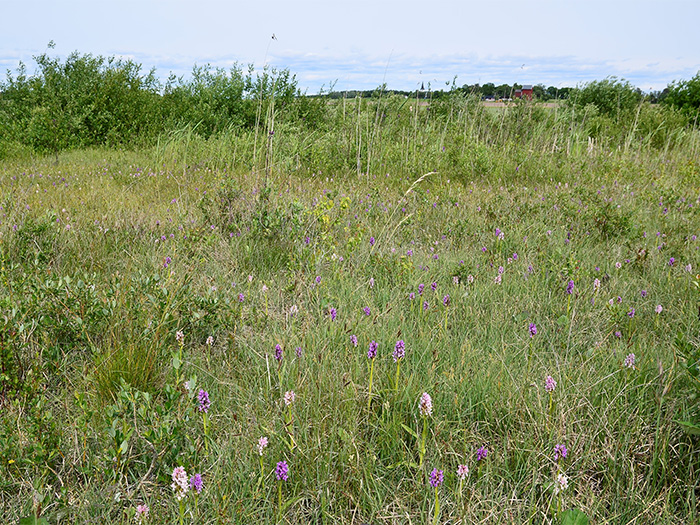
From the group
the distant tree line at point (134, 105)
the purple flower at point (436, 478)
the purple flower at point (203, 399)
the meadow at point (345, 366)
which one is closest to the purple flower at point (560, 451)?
the meadow at point (345, 366)

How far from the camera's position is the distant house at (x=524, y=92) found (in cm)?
1028

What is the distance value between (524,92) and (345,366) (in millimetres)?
9787

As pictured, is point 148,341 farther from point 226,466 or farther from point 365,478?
point 365,478

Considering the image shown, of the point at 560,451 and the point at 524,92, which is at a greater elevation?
the point at 524,92

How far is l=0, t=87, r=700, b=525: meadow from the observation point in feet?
5.39

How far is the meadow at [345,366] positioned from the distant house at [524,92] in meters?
6.09

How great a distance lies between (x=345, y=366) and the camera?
2176 mm

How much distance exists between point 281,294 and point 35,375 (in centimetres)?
130

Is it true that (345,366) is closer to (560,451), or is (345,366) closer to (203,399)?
(203,399)

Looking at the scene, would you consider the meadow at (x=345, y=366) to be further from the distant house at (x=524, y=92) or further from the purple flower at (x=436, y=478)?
the distant house at (x=524, y=92)

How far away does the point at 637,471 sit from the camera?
5.76ft

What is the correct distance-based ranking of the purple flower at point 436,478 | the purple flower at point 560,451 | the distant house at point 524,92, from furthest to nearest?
1. the distant house at point 524,92
2. the purple flower at point 560,451
3. the purple flower at point 436,478

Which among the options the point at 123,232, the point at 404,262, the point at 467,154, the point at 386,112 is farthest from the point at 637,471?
the point at 386,112

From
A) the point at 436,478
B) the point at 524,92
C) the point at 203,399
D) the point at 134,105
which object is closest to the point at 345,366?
the point at 203,399
